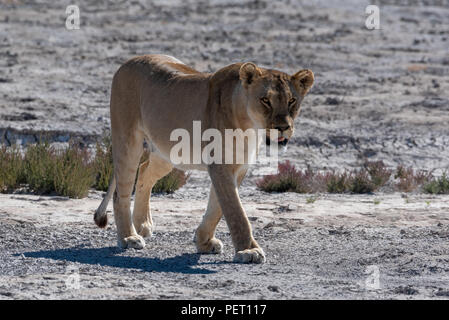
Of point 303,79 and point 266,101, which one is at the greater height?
point 303,79

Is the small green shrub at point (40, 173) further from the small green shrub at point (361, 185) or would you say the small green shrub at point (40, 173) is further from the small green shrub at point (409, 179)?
the small green shrub at point (409, 179)

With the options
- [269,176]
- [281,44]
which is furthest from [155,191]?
[281,44]

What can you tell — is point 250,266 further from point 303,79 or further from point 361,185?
point 361,185

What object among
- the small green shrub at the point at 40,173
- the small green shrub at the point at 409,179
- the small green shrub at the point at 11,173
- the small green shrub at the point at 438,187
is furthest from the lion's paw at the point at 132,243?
the small green shrub at the point at 409,179

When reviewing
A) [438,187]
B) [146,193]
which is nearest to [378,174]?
[438,187]

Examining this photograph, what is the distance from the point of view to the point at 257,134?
7.82 m

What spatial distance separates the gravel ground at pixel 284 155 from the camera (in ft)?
24.0

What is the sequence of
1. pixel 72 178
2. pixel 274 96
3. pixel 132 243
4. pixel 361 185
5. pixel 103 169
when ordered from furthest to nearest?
1. pixel 361 185
2. pixel 103 169
3. pixel 72 178
4. pixel 132 243
5. pixel 274 96

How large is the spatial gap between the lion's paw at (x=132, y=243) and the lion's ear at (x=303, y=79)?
1.91m

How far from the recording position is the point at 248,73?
25.1 feet

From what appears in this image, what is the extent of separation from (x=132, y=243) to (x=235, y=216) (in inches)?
45.2

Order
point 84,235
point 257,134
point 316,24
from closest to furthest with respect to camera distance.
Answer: point 257,134 < point 84,235 < point 316,24
